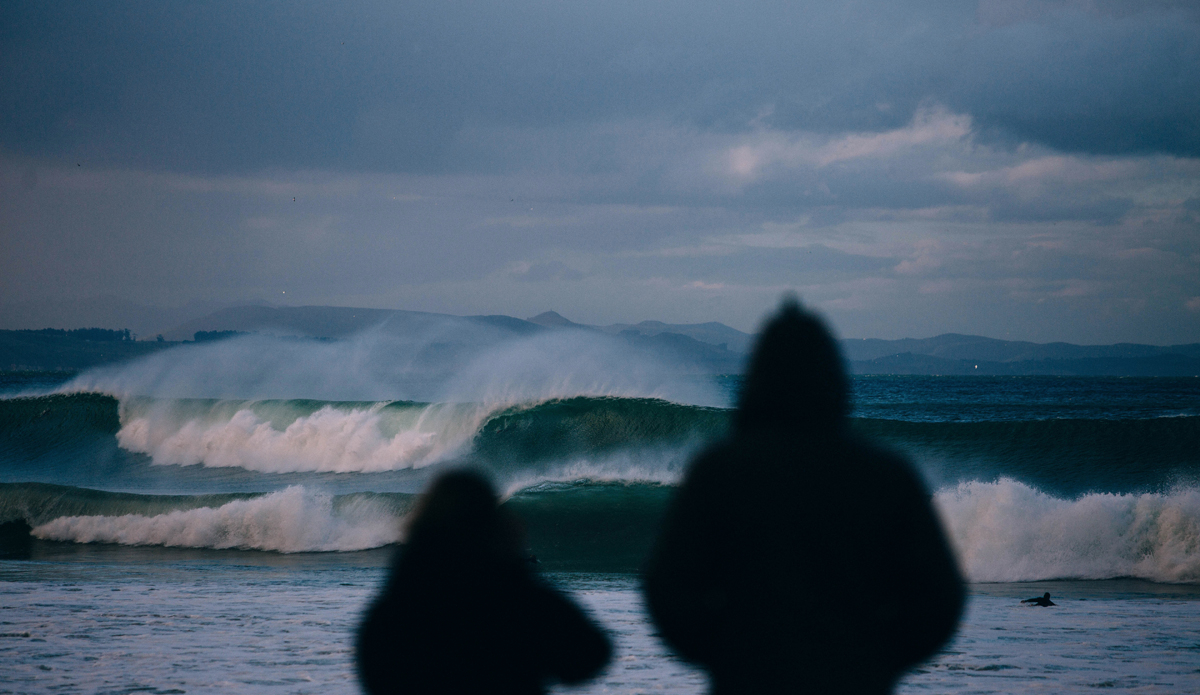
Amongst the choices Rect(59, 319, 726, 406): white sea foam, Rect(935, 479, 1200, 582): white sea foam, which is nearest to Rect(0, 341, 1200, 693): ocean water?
Rect(935, 479, 1200, 582): white sea foam

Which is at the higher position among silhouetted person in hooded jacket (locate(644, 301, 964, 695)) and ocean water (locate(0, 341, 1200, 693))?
silhouetted person in hooded jacket (locate(644, 301, 964, 695))

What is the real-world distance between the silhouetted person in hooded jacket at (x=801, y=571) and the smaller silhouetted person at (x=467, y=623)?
1.30ft

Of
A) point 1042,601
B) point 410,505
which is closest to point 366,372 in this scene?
point 410,505

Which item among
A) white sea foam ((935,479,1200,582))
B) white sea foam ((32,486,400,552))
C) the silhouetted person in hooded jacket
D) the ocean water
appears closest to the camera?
the silhouetted person in hooded jacket

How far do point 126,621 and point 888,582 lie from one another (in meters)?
7.78

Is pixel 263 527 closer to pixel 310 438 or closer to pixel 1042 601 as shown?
pixel 310 438

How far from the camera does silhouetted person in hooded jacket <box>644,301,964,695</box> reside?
167 cm

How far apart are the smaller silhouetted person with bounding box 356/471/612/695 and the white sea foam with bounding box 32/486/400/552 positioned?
1175cm

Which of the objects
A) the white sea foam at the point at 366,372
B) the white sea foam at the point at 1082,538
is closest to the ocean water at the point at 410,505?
the white sea foam at the point at 1082,538

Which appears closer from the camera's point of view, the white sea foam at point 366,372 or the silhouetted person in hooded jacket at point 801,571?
the silhouetted person in hooded jacket at point 801,571

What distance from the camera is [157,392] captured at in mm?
27766

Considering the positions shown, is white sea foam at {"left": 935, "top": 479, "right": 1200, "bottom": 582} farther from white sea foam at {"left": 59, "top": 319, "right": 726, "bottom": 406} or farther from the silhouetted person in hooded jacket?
white sea foam at {"left": 59, "top": 319, "right": 726, "bottom": 406}

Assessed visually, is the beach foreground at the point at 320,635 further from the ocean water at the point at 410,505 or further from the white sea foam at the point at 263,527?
the white sea foam at the point at 263,527

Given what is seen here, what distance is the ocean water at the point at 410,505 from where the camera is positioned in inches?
254
